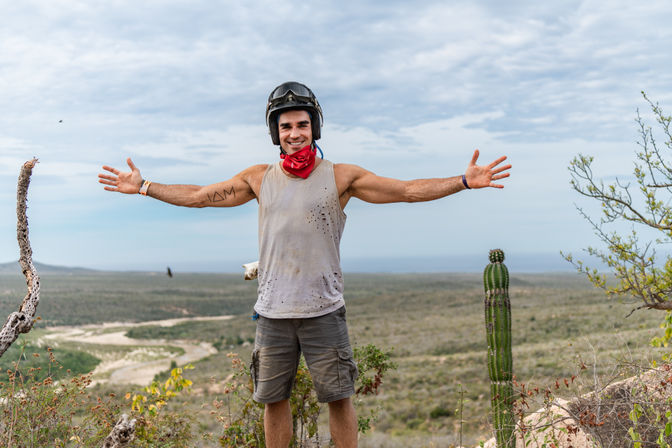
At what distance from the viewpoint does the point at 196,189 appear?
14.3 ft

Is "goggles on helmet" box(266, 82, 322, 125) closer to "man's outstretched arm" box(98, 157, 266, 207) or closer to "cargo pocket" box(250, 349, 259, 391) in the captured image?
"man's outstretched arm" box(98, 157, 266, 207)

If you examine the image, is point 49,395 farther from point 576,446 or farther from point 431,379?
point 431,379

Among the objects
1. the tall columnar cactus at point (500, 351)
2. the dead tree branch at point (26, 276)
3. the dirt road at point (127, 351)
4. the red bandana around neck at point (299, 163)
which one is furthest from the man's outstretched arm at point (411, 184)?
the dirt road at point (127, 351)

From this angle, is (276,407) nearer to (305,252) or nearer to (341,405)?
Answer: (341,405)

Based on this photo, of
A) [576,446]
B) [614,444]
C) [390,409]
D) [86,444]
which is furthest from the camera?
[390,409]

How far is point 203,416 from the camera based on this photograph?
663 inches

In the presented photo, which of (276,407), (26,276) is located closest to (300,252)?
(276,407)

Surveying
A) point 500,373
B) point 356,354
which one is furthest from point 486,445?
point 356,354

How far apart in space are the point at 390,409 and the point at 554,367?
576 centimetres

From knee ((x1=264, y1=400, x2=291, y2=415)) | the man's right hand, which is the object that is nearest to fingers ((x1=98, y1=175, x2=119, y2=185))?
the man's right hand

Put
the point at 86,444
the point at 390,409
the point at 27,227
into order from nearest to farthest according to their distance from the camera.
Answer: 1. the point at 27,227
2. the point at 86,444
3. the point at 390,409

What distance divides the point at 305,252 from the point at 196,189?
3.62 ft

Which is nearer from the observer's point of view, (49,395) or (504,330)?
(49,395)

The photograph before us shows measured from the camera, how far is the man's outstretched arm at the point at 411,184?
3.84 meters
